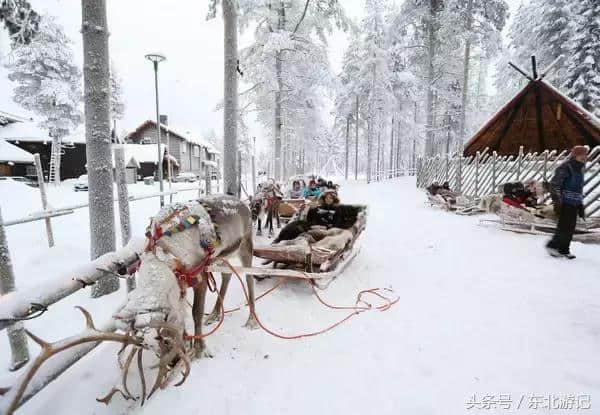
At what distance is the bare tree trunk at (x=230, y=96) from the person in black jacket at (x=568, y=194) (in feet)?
20.2

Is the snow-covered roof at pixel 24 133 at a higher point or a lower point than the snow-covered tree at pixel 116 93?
lower

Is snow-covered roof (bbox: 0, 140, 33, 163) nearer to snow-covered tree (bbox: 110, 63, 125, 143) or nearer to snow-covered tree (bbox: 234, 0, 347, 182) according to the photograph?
snow-covered tree (bbox: 110, 63, 125, 143)

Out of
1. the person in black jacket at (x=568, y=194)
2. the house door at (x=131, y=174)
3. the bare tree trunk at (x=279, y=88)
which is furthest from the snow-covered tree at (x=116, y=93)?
the person in black jacket at (x=568, y=194)

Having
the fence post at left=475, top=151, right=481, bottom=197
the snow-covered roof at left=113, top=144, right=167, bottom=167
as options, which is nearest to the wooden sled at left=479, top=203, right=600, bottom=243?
the fence post at left=475, top=151, right=481, bottom=197

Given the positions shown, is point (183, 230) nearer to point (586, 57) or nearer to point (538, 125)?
point (538, 125)

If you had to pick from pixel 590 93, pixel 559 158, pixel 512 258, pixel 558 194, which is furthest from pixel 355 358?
pixel 590 93

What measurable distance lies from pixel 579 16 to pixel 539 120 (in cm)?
923

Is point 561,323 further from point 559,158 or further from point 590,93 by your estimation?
point 590,93

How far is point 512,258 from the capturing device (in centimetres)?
530

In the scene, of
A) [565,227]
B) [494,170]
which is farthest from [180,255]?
[494,170]

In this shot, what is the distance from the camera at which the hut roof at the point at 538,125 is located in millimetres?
10039

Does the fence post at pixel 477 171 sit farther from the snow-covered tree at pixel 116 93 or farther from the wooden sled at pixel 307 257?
the snow-covered tree at pixel 116 93

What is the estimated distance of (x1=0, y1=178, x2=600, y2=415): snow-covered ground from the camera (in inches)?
86.4

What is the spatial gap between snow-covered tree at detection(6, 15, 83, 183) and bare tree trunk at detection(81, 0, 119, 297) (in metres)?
24.5
